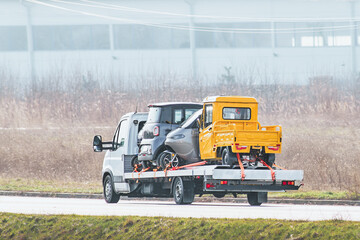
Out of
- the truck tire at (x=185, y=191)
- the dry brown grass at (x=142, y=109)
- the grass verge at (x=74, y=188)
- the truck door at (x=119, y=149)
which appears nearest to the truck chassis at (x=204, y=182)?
the truck tire at (x=185, y=191)

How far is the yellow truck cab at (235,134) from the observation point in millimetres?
19453

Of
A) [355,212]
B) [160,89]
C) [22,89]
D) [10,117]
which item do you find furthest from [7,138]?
[355,212]

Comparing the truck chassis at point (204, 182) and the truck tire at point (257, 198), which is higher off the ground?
the truck chassis at point (204, 182)

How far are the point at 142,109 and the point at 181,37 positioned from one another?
18783 millimetres

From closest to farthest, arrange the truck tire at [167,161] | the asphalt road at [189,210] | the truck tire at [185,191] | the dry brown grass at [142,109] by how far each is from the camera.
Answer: the asphalt road at [189,210]
the truck tire at [185,191]
the truck tire at [167,161]
the dry brown grass at [142,109]

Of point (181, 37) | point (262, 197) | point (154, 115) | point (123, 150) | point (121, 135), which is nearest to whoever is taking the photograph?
point (262, 197)

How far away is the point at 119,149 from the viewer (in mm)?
23438

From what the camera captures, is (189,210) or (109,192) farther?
(109,192)

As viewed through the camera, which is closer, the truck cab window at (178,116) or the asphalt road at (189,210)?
the asphalt road at (189,210)

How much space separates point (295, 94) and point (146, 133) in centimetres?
2843

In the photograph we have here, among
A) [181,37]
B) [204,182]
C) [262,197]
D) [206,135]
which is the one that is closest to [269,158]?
[262,197]

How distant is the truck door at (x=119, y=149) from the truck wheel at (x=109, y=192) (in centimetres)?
38

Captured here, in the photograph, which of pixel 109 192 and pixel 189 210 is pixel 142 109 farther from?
pixel 189 210

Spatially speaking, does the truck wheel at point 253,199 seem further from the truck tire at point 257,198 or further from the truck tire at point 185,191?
the truck tire at point 185,191
